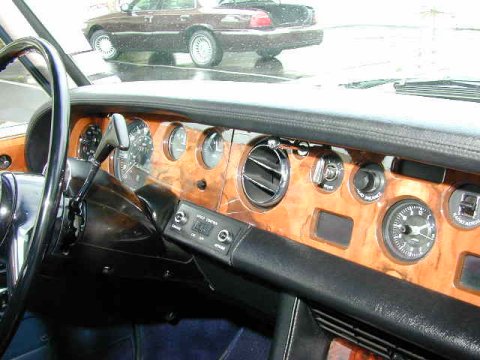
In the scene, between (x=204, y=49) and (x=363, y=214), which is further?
(x=204, y=49)

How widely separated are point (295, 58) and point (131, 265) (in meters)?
1.30

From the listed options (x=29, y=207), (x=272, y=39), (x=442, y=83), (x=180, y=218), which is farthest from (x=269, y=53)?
(x=29, y=207)

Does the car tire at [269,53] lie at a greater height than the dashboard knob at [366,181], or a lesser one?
greater

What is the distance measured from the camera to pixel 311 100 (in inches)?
57.2

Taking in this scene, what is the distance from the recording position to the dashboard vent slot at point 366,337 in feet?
4.72

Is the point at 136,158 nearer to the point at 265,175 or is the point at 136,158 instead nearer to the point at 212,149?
the point at 212,149

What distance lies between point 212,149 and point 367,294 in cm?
79

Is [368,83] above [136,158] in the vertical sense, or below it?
above

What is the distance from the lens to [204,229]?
174cm

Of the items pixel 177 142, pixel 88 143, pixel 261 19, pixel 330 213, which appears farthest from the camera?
pixel 261 19

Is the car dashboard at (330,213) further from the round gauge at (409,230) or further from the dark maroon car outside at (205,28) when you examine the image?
the dark maroon car outside at (205,28)

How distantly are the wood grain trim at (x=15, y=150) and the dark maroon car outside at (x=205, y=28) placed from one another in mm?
876

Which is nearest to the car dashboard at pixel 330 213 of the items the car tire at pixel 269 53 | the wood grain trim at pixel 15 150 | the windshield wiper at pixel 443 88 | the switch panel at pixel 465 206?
the switch panel at pixel 465 206

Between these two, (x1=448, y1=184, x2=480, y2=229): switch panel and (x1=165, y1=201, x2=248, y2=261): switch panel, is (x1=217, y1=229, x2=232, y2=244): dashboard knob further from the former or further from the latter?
(x1=448, y1=184, x2=480, y2=229): switch panel
